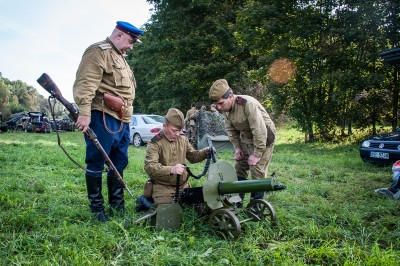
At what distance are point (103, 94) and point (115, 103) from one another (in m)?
0.16

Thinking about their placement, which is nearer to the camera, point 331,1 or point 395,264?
point 395,264

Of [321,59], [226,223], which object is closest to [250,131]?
[226,223]

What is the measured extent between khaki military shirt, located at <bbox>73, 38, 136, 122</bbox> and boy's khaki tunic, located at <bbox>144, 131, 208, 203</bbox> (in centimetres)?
46

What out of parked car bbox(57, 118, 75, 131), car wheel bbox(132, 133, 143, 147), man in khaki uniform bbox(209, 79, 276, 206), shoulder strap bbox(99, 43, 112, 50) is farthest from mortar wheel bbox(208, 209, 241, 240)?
parked car bbox(57, 118, 75, 131)

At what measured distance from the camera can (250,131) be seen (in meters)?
3.95

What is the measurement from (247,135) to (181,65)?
57.5 feet

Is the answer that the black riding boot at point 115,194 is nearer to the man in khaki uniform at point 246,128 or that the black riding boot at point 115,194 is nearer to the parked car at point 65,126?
the man in khaki uniform at point 246,128

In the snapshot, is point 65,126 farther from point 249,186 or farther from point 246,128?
point 249,186

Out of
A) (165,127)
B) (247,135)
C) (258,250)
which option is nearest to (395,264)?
(258,250)

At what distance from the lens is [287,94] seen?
1494cm

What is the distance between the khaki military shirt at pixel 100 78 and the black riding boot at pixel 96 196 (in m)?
0.72

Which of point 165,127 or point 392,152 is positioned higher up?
point 165,127

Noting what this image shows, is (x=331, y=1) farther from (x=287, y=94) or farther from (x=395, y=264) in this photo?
(x=395, y=264)

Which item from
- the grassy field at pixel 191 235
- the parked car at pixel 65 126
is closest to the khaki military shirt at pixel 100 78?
the grassy field at pixel 191 235
